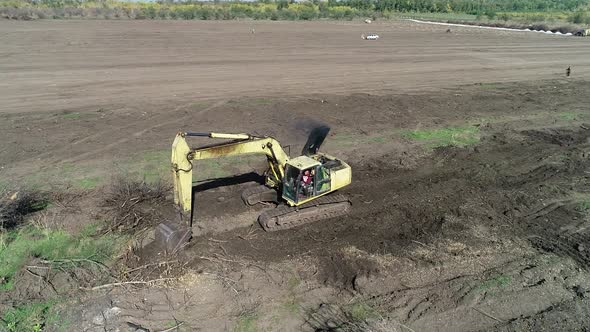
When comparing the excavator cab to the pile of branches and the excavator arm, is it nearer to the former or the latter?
the excavator arm

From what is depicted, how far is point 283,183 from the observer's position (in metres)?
12.4

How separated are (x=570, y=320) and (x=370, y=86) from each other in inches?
821

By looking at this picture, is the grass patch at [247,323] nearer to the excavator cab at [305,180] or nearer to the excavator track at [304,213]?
the excavator track at [304,213]

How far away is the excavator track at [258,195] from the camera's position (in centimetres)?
1334

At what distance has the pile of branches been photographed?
12093 mm

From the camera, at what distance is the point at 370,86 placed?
28.4 m

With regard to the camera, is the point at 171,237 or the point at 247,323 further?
the point at 171,237

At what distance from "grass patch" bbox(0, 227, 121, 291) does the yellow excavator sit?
2.30 meters

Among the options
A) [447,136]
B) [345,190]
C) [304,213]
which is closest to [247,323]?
[304,213]

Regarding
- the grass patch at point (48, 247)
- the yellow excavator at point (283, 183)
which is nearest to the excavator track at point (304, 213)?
the yellow excavator at point (283, 183)

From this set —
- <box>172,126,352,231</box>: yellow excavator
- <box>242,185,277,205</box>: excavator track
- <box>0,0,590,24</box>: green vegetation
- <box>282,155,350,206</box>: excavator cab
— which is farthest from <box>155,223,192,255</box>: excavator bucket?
<box>0,0,590,24</box>: green vegetation

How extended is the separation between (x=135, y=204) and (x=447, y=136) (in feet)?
45.7

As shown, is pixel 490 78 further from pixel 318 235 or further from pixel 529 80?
pixel 318 235

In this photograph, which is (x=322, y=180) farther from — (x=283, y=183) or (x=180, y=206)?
(x=180, y=206)
